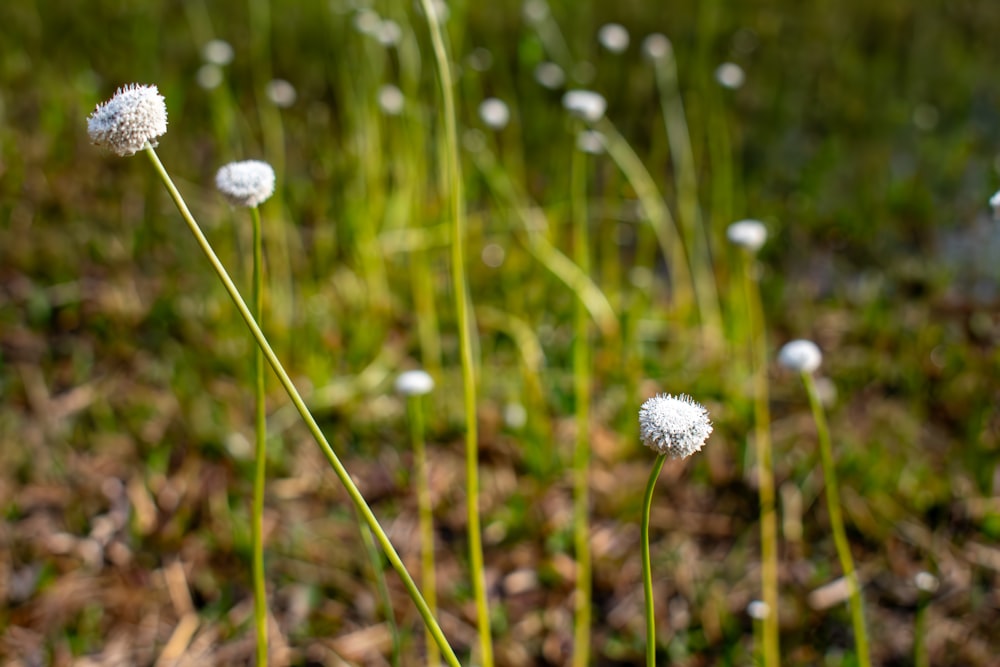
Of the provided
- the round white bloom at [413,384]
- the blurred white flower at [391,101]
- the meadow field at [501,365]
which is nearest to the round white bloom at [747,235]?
the meadow field at [501,365]

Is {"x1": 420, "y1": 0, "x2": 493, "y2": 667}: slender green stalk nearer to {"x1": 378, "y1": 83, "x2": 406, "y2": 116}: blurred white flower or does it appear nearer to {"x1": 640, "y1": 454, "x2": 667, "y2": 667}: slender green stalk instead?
{"x1": 640, "y1": 454, "x2": 667, "y2": 667}: slender green stalk

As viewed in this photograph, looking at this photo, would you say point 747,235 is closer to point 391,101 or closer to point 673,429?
point 673,429

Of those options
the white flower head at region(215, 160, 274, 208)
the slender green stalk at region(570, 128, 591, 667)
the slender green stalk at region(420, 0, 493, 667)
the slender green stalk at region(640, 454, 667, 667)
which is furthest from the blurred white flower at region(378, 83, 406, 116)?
the slender green stalk at region(640, 454, 667, 667)

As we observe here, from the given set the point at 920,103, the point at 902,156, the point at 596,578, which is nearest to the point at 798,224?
the point at 902,156

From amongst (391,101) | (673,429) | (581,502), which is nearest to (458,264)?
(673,429)

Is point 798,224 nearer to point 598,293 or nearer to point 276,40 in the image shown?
point 598,293

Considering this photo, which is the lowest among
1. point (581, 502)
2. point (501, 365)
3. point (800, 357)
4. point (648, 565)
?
point (648, 565)
